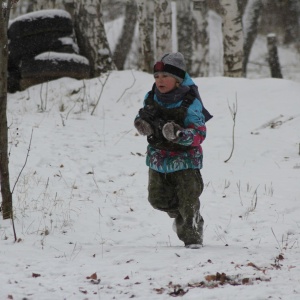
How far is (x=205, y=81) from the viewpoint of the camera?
11641 millimetres

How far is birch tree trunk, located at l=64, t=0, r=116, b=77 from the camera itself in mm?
12875

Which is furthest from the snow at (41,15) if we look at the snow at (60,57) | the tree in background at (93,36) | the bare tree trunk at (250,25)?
the bare tree trunk at (250,25)

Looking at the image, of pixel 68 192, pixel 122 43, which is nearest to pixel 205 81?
pixel 68 192

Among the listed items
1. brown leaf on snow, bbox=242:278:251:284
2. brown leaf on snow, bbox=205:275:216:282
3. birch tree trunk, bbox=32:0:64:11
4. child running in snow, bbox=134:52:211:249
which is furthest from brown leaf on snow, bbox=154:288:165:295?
birch tree trunk, bbox=32:0:64:11

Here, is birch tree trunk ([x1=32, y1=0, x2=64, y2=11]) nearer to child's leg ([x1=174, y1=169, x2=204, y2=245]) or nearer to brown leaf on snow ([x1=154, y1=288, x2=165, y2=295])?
child's leg ([x1=174, y1=169, x2=204, y2=245])

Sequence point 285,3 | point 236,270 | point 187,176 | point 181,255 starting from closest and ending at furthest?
point 236,270 → point 181,255 → point 187,176 → point 285,3

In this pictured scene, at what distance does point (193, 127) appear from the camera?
440 centimetres

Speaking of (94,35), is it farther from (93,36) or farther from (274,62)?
(274,62)

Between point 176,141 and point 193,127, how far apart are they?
0.21 meters

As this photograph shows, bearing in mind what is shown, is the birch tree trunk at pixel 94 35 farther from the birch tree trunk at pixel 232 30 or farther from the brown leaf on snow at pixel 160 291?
the brown leaf on snow at pixel 160 291

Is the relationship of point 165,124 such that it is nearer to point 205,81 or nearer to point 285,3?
point 205,81

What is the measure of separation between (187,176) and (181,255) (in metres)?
0.70

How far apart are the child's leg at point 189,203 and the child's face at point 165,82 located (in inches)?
27.5

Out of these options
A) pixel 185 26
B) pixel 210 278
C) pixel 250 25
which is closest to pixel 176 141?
pixel 210 278
